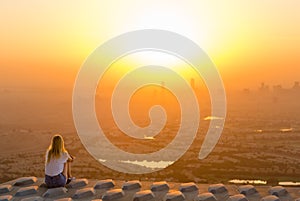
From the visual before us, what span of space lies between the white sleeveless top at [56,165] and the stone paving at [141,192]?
36 cm

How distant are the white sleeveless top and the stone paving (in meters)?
0.36

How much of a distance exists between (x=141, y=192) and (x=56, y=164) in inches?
80.6

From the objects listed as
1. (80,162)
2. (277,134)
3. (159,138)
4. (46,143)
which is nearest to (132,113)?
(159,138)

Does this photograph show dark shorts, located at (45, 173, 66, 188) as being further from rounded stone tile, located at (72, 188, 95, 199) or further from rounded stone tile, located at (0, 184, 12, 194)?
rounded stone tile, located at (0, 184, 12, 194)

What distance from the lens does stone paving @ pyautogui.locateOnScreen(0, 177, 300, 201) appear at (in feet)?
25.9

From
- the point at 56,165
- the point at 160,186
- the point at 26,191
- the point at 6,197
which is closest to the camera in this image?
the point at 6,197

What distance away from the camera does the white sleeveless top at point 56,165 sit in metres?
8.79

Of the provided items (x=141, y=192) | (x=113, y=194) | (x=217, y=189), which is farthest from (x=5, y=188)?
(x=217, y=189)

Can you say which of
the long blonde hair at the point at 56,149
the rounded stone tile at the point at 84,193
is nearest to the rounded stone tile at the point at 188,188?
the rounded stone tile at the point at 84,193

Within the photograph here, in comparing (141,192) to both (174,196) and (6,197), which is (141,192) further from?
(6,197)

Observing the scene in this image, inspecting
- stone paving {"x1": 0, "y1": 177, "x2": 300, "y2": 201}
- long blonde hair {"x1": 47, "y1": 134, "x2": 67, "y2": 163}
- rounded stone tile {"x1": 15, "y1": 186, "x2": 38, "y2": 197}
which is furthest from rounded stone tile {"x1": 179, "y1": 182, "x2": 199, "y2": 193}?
rounded stone tile {"x1": 15, "y1": 186, "x2": 38, "y2": 197}

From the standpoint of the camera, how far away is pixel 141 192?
810 centimetres

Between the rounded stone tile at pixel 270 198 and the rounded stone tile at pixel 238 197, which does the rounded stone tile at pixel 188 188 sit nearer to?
the rounded stone tile at pixel 238 197

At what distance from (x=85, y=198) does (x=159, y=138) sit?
80.8 metres
